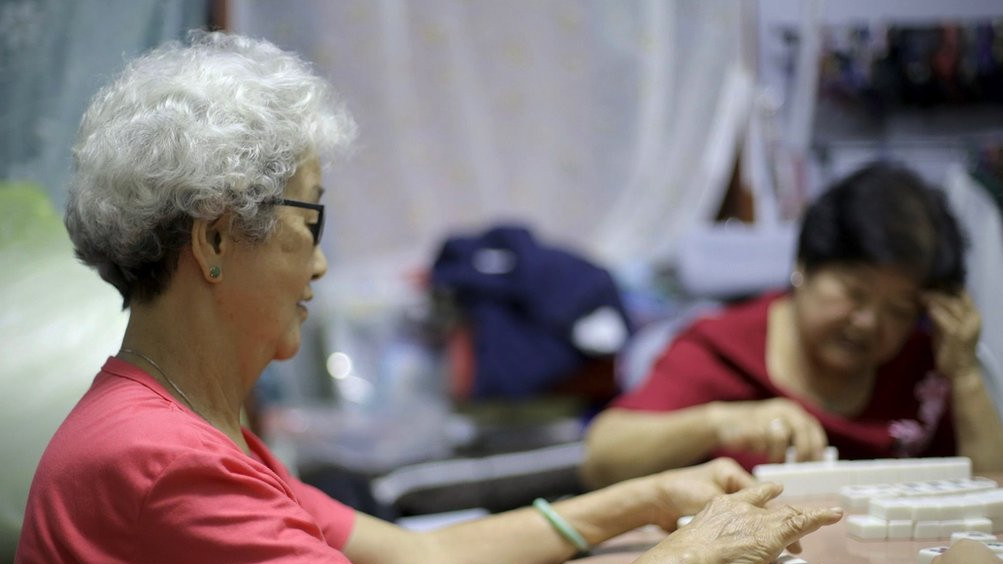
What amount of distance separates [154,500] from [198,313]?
0.77 feet

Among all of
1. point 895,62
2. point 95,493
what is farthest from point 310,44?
point 95,493

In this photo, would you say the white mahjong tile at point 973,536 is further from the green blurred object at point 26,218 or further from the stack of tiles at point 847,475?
the green blurred object at point 26,218

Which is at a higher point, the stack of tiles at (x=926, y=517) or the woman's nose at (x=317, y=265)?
the woman's nose at (x=317, y=265)

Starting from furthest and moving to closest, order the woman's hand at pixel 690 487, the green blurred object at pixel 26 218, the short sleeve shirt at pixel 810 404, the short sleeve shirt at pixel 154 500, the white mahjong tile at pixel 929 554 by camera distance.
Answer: the short sleeve shirt at pixel 810 404 → the green blurred object at pixel 26 218 → the woman's hand at pixel 690 487 → the white mahjong tile at pixel 929 554 → the short sleeve shirt at pixel 154 500

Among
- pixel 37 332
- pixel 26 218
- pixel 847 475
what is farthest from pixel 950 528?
pixel 26 218

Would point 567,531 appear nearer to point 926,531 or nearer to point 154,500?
point 926,531

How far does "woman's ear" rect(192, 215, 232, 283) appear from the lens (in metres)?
1.11

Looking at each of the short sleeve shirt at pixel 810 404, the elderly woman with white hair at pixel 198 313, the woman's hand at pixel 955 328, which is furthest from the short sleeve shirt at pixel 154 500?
the woman's hand at pixel 955 328

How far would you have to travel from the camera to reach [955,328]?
180 centimetres

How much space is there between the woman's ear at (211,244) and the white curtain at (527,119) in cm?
226

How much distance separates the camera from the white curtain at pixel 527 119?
3.38m

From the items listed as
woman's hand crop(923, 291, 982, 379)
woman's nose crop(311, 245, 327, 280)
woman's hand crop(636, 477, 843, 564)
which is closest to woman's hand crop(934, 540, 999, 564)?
woman's hand crop(636, 477, 843, 564)

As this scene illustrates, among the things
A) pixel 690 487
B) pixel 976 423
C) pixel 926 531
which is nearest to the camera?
pixel 926 531

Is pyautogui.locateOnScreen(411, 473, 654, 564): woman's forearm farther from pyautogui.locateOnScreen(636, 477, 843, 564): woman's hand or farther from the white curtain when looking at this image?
the white curtain
